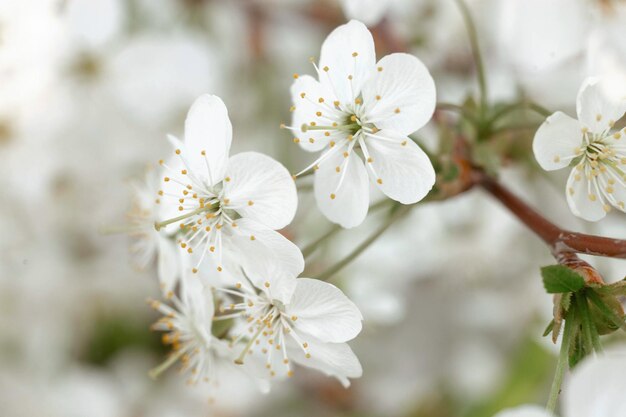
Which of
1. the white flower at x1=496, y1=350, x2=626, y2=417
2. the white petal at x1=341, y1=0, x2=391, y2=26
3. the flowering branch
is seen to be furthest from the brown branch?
the white petal at x1=341, y1=0, x2=391, y2=26

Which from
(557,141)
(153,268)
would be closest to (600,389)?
(557,141)

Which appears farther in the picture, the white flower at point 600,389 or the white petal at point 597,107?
the white petal at point 597,107

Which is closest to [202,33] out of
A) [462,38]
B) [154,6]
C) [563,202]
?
[154,6]

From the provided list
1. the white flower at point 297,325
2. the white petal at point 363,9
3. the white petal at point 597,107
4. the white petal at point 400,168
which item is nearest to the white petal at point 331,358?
the white flower at point 297,325

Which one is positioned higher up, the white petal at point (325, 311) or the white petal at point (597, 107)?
the white petal at point (597, 107)

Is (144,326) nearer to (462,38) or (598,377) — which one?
(462,38)

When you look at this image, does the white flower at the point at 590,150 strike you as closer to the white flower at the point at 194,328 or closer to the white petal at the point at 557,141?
the white petal at the point at 557,141

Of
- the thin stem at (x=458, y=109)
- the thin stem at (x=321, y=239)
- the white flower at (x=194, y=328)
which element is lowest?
the white flower at (x=194, y=328)

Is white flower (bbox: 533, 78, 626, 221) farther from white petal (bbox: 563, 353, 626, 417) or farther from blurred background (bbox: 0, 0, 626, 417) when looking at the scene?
blurred background (bbox: 0, 0, 626, 417)
